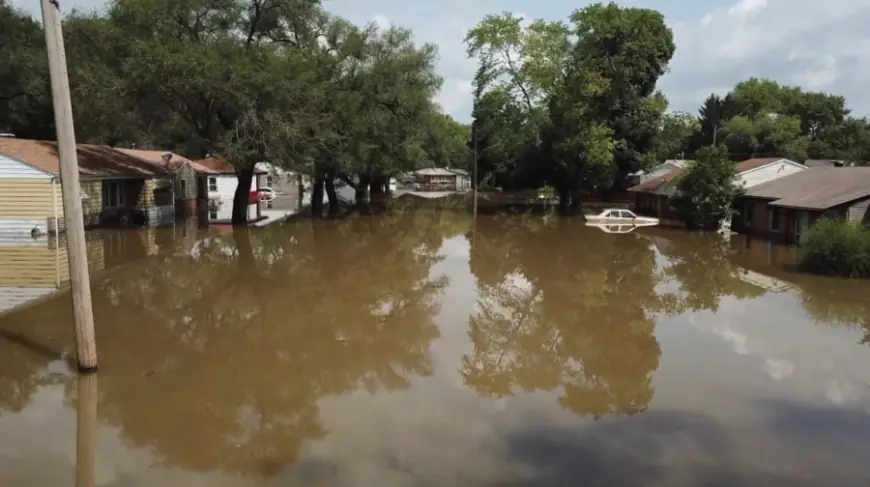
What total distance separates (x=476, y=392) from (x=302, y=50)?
2857cm

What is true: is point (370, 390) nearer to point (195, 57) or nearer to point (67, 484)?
point (67, 484)

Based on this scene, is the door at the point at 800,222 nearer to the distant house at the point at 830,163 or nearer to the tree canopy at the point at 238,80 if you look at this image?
the distant house at the point at 830,163

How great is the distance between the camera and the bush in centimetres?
2164

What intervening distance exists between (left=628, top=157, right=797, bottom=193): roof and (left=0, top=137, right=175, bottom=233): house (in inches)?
1094

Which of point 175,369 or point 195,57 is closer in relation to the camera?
point 175,369

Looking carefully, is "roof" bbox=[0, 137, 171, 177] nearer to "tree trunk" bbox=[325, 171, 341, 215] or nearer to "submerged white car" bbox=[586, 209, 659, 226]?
"tree trunk" bbox=[325, 171, 341, 215]

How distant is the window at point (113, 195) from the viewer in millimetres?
34125

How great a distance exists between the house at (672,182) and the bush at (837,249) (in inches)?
657

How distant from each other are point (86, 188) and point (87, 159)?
2101 mm

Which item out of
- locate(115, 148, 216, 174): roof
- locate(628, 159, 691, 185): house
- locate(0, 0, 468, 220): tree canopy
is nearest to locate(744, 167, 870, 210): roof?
locate(628, 159, 691, 185): house

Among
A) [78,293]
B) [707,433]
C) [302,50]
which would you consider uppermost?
[302,50]

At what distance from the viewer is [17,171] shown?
1036 inches

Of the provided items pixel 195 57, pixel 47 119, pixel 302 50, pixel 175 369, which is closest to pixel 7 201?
pixel 195 57

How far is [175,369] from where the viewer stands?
1167cm
